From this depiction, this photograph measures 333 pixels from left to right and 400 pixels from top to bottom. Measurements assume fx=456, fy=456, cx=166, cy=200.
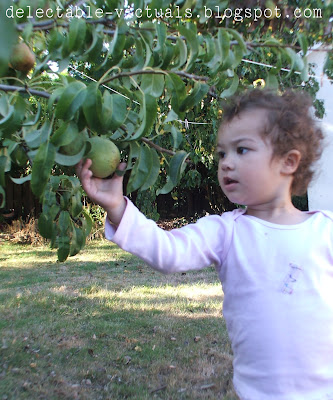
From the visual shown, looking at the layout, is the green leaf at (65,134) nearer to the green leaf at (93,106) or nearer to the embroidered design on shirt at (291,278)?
the green leaf at (93,106)

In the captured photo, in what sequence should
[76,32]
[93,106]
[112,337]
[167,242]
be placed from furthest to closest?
[112,337]
[167,242]
[76,32]
[93,106]

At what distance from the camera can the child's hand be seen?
3.50 feet

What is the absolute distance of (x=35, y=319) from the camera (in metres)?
3.77

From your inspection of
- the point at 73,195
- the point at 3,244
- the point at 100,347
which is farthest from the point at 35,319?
the point at 3,244

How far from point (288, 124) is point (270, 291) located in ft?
1.62

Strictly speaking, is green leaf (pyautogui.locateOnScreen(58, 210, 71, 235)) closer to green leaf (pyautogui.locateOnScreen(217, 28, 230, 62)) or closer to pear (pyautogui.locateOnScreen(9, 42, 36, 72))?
pear (pyautogui.locateOnScreen(9, 42, 36, 72))

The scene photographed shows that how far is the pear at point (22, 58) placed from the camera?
1.19 metres

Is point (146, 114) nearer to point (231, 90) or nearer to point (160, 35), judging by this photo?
point (160, 35)

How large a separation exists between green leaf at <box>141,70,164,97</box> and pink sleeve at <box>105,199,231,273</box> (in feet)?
0.99

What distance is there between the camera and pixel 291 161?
4.46ft

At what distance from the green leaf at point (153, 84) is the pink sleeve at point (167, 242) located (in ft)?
0.99

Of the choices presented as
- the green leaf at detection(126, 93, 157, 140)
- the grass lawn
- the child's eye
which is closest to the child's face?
the child's eye

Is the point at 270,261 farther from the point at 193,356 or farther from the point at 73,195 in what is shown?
the point at 193,356

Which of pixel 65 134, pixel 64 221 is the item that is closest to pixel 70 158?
pixel 65 134
